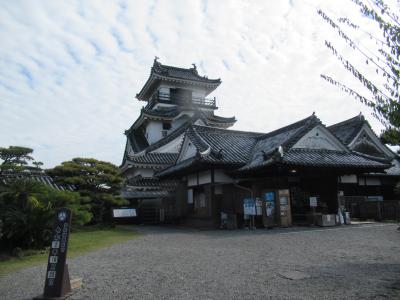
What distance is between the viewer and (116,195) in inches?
777

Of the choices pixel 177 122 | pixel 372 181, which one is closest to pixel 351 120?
pixel 372 181

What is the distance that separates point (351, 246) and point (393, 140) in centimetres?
449

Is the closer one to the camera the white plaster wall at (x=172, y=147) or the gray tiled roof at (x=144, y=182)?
the gray tiled roof at (x=144, y=182)

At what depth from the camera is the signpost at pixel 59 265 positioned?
202 inches

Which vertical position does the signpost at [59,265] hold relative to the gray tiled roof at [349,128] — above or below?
below

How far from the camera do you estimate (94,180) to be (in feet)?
60.5

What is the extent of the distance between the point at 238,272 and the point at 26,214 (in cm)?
696

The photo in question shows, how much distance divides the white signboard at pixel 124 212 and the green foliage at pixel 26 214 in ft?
35.6

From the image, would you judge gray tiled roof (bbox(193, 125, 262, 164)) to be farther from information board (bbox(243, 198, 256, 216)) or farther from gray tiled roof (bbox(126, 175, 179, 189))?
gray tiled roof (bbox(126, 175, 179, 189))

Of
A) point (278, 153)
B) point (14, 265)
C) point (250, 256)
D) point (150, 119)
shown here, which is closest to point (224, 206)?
point (278, 153)

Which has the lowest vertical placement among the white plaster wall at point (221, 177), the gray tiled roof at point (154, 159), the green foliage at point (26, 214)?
the green foliage at point (26, 214)

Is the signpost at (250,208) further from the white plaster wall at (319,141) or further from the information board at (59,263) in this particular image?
the information board at (59,263)

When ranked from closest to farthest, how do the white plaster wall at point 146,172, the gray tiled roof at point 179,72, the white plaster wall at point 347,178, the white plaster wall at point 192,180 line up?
1. the white plaster wall at point 347,178
2. the white plaster wall at point 192,180
3. the white plaster wall at point 146,172
4. the gray tiled roof at point 179,72

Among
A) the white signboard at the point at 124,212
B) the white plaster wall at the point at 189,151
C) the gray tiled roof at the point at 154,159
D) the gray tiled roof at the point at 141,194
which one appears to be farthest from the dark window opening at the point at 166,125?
the white signboard at the point at 124,212
